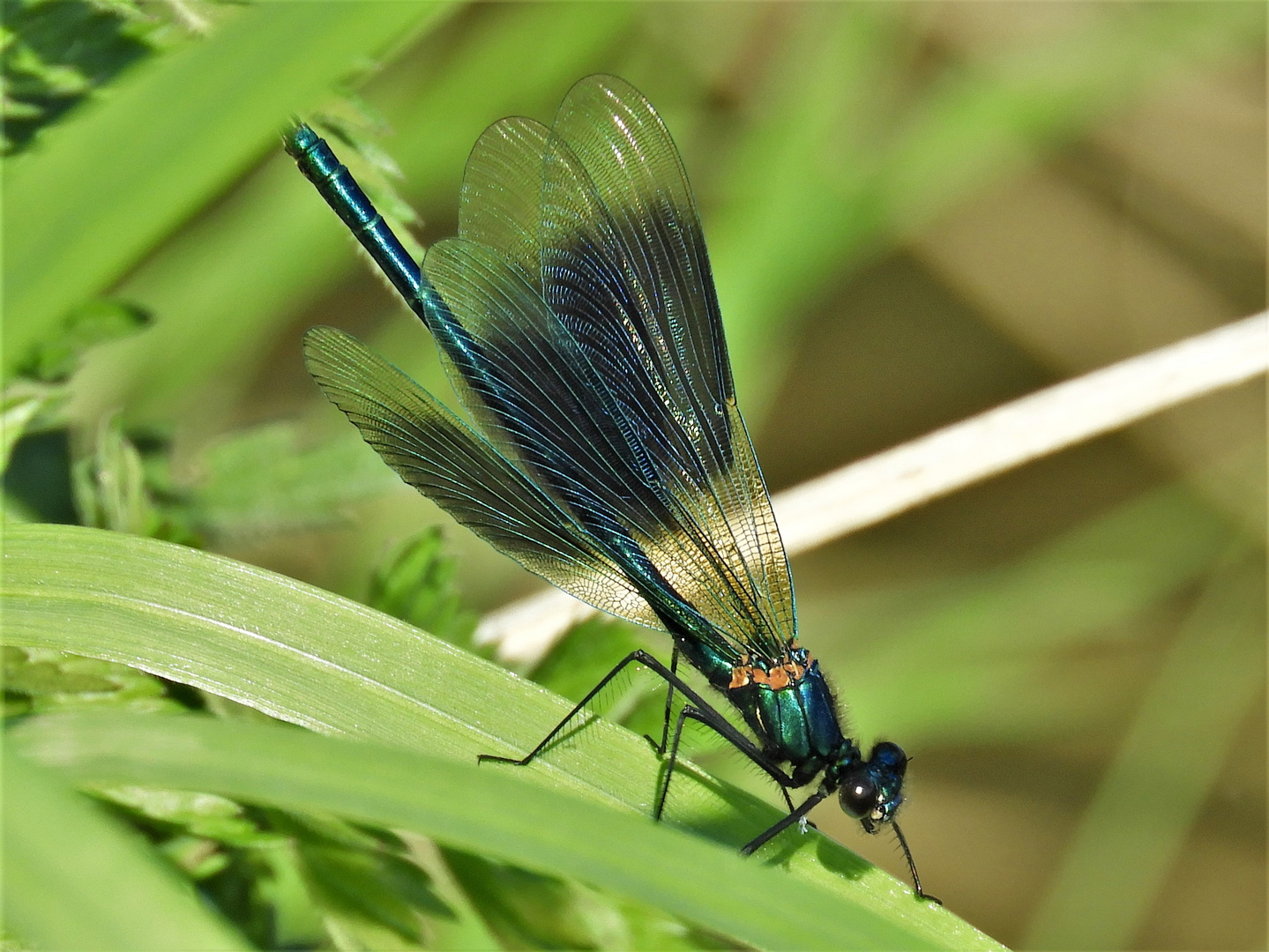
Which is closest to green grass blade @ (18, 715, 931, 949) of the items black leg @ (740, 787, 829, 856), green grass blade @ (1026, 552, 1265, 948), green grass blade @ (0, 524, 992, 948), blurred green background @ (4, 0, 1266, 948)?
green grass blade @ (0, 524, 992, 948)

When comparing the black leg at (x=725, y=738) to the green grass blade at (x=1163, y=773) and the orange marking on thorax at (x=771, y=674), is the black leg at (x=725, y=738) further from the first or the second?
the green grass blade at (x=1163, y=773)

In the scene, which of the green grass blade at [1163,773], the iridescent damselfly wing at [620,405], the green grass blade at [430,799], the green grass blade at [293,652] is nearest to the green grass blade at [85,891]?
the green grass blade at [430,799]

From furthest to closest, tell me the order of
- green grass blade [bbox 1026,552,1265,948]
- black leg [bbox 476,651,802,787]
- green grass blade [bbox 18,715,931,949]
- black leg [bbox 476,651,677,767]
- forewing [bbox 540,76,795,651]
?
green grass blade [bbox 1026,552,1265,948], forewing [bbox 540,76,795,651], black leg [bbox 476,651,802,787], black leg [bbox 476,651,677,767], green grass blade [bbox 18,715,931,949]

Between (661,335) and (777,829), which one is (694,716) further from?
(661,335)

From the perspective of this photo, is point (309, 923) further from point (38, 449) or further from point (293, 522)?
point (38, 449)

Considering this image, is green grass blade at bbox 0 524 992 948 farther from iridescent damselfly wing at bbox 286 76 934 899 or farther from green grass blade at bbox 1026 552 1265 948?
green grass blade at bbox 1026 552 1265 948

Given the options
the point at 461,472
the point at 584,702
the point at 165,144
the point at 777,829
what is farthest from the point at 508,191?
the point at 777,829
